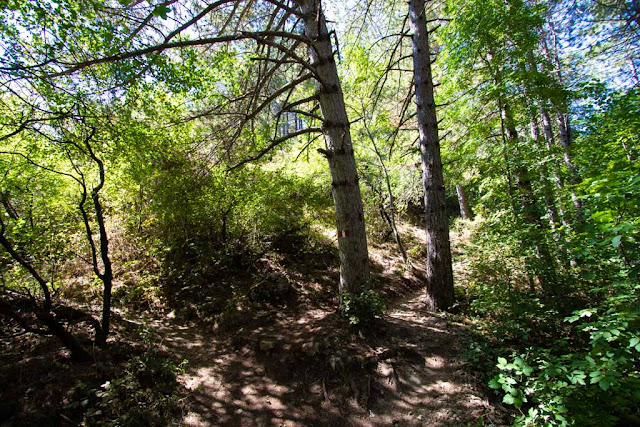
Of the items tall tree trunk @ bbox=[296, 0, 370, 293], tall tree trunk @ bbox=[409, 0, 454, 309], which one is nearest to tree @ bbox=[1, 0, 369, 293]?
tall tree trunk @ bbox=[296, 0, 370, 293]

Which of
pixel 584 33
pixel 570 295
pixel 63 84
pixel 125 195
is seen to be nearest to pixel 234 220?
pixel 125 195

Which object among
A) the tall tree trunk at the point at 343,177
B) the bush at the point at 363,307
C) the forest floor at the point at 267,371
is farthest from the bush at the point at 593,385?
the tall tree trunk at the point at 343,177

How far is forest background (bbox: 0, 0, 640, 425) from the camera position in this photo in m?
2.82

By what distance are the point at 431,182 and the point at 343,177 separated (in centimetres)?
210

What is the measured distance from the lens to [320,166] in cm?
845

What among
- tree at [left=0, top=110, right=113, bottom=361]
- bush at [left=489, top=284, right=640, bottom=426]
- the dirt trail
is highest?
tree at [left=0, top=110, right=113, bottom=361]

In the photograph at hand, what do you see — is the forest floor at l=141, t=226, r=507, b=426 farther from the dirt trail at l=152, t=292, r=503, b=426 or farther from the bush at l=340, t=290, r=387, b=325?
the bush at l=340, t=290, r=387, b=325

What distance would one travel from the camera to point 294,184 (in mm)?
7500

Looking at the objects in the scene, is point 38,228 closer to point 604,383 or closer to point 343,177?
point 343,177

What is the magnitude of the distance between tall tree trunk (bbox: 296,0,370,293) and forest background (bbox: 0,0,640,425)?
0.10 feet

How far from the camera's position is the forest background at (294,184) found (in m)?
2.82

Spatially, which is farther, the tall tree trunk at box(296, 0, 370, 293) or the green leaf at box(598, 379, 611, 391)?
the tall tree trunk at box(296, 0, 370, 293)

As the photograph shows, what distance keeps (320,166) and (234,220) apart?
120 inches

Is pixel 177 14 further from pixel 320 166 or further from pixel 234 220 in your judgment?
pixel 320 166
